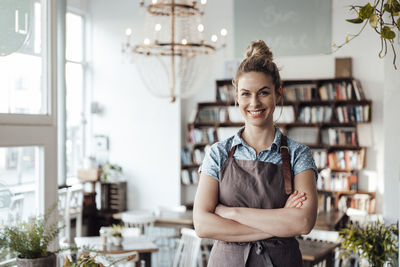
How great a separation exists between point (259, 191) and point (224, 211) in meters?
0.17

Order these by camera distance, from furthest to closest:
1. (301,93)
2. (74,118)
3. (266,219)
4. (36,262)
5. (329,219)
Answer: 1. (74,118)
2. (301,93)
3. (329,219)
4. (36,262)
5. (266,219)

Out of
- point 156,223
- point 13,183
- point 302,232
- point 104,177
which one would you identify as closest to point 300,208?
point 302,232

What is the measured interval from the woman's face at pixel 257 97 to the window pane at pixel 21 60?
1204 millimetres

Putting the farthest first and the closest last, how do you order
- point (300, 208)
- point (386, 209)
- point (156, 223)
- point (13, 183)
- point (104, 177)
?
1. point (104, 177)
2. point (156, 223)
3. point (386, 209)
4. point (13, 183)
5. point (300, 208)

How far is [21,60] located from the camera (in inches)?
102

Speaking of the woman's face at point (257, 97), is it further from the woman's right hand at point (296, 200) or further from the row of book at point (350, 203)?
the row of book at point (350, 203)

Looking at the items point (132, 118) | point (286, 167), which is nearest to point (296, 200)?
point (286, 167)

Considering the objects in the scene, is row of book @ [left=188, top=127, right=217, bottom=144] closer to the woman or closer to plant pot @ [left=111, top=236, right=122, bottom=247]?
plant pot @ [left=111, top=236, right=122, bottom=247]

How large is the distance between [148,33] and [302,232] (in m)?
7.34

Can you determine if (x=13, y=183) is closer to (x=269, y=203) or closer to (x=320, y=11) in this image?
(x=269, y=203)

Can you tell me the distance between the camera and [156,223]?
7.25 meters

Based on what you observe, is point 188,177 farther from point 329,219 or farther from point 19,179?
point 19,179

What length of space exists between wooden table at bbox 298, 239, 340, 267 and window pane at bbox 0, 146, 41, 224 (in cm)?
253

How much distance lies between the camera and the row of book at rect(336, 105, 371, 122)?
24.5ft
